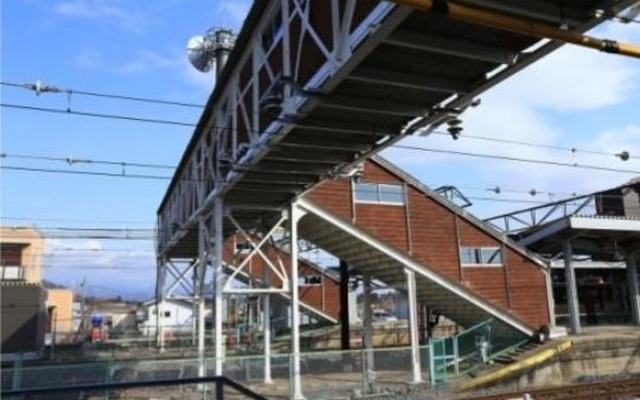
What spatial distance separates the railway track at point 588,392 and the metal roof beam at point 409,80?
342 inches

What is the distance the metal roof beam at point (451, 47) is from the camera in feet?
33.7

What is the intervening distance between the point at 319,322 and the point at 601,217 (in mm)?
22685

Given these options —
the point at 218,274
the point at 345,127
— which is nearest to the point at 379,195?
the point at 218,274

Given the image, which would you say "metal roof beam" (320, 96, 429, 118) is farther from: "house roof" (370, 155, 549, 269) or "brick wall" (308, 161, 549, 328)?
"house roof" (370, 155, 549, 269)

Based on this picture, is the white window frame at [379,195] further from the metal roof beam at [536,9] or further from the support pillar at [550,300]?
the metal roof beam at [536,9]

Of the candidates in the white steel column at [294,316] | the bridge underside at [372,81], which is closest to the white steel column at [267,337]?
the white steel column at [294,316]

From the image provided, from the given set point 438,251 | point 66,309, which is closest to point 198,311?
point 438,251

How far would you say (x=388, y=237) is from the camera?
82.1 ft

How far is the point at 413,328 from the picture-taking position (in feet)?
78.7

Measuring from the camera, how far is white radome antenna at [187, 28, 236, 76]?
111 feet

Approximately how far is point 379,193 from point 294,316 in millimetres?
6967

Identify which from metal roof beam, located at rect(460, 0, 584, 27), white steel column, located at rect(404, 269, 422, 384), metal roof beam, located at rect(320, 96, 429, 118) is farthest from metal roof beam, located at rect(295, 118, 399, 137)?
white steel column, located at rect(404, 269, 422, 384)

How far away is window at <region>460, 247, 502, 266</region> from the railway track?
7.89m

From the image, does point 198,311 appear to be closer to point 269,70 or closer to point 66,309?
point 269,70
